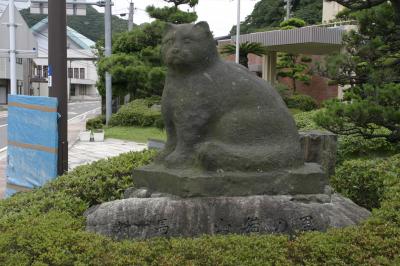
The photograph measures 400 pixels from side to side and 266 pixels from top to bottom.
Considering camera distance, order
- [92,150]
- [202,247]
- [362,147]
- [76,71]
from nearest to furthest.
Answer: [202,247] < [362,147] < [92,150] < [76,71]

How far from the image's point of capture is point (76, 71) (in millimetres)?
75562

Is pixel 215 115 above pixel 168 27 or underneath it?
underneath

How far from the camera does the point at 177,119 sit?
4125 mm

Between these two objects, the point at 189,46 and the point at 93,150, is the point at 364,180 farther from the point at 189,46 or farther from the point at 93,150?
the point at 93,150

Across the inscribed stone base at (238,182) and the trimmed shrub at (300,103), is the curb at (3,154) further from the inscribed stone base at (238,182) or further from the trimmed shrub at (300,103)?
the trimmed shrub at (300,103)

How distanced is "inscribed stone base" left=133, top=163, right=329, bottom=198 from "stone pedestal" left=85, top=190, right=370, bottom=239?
7 centimetres

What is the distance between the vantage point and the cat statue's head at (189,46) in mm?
4062

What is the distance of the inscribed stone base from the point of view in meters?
3.90

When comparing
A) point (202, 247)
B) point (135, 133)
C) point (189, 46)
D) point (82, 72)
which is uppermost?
point (82, 72)

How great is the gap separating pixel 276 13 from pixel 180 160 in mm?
42596

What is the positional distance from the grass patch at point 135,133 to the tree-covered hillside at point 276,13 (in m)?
23.7

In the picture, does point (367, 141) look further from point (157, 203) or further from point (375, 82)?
point (157, 203)

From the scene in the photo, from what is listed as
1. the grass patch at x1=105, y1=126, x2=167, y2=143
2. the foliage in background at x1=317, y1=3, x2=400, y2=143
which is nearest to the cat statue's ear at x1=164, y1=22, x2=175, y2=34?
the foliage in background at x1=317, y1=3, x2=400, y2=143

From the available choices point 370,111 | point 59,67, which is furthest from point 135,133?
point 370,111
